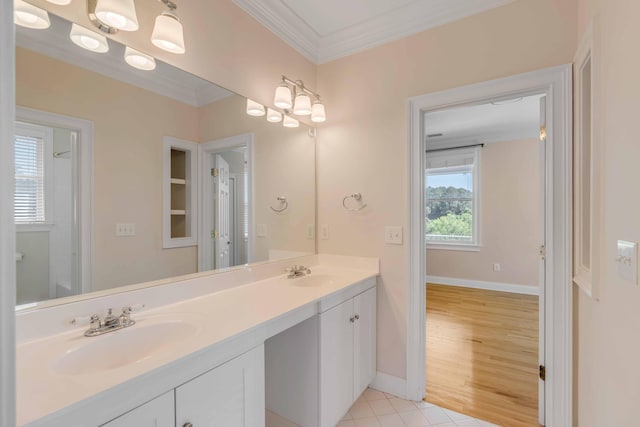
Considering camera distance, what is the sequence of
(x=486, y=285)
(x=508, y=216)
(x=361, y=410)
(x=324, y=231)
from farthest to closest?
(x=486, y=285) → (x=508, y=216) → (x=324, y=231) → (x=361, y=410)

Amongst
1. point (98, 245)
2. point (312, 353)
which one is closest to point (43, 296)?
point (98, 245)

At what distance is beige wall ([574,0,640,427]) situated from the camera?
81 centimetres

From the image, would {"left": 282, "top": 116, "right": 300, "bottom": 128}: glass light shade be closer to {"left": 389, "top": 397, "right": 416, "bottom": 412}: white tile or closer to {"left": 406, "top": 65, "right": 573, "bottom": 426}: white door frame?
{"left": 406, "top": 65, "right": 573, "bottom": 426}: white door frame

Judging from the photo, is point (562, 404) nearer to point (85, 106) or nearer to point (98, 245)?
point (98, 245)

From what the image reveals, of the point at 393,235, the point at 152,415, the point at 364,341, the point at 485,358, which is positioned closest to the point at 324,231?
the point at 393,235

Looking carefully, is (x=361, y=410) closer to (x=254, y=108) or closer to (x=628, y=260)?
(x=628, y=260)

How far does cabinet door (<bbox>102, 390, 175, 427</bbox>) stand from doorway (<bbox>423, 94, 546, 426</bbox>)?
1.90 m

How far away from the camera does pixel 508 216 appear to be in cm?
444

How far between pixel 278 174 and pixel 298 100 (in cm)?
54

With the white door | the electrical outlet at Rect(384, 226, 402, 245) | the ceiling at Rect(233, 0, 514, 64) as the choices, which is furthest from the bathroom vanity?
the ceiling at Rect(233, 0, 514, 64)

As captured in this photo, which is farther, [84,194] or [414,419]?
[414,419]

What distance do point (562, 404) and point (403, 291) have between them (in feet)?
3.18

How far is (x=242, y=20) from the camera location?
68.8 inches

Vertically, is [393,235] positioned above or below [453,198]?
below
